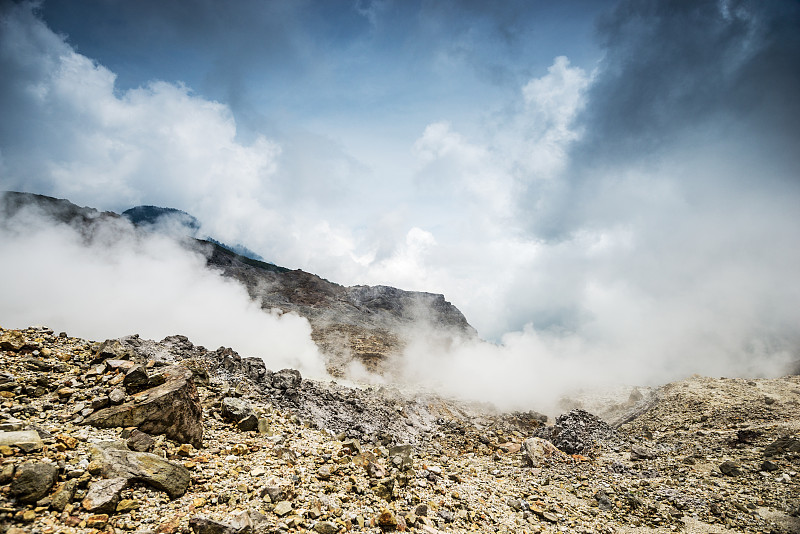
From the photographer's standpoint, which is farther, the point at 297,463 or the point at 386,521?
the point at 297,463

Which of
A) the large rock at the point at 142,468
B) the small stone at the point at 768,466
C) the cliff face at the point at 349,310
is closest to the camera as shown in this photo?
Answer: the large rock at the point at 142,468

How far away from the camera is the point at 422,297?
7638 cm

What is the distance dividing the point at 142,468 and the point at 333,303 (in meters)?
57.7

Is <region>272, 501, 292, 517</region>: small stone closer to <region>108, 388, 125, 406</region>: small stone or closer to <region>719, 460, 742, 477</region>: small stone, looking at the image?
<region>108, 388, 125, 406</region>: small stone

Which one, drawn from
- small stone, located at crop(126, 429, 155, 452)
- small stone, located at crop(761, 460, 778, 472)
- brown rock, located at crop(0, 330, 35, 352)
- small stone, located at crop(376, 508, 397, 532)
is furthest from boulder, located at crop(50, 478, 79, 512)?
small stone, located at crop(761, 460, 778, 472)

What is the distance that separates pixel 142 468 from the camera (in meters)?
5.97

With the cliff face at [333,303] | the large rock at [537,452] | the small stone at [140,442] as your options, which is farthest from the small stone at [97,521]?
the cliff face at [333,303]

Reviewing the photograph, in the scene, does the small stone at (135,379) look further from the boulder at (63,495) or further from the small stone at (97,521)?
the small stone at (97,521)

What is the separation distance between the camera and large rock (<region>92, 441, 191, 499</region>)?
580 centimetres

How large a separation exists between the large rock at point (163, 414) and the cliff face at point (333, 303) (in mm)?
30022

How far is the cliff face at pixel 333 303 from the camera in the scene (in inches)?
1658

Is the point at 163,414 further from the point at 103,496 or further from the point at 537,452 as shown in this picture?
the point at 537,452

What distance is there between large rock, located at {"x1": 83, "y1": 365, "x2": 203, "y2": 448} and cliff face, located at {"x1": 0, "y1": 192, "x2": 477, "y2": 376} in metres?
30.0

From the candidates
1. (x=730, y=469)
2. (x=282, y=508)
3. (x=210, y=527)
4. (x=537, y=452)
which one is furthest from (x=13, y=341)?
(x=730, y=469)
